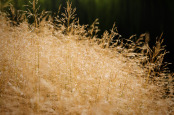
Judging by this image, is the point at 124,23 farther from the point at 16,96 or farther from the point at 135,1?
the point at 16,96

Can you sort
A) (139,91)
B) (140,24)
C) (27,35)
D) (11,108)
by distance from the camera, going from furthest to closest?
(140,24) → (27,35) → (139,91) → (11,108)

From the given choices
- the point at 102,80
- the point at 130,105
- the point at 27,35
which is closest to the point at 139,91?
the point at 130,105

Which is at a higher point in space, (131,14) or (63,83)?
(131,14)

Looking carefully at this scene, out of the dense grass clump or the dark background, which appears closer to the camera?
the dense grass clump

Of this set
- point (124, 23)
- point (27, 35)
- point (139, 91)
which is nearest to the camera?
point (139, 91)

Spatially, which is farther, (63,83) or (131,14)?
(131,14)

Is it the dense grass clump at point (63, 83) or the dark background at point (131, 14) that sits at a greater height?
the dark background at point (131, 14)

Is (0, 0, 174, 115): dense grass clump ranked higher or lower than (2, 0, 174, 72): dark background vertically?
lower

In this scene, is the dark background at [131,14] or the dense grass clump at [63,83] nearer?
the dense grass clump at [63,83]
